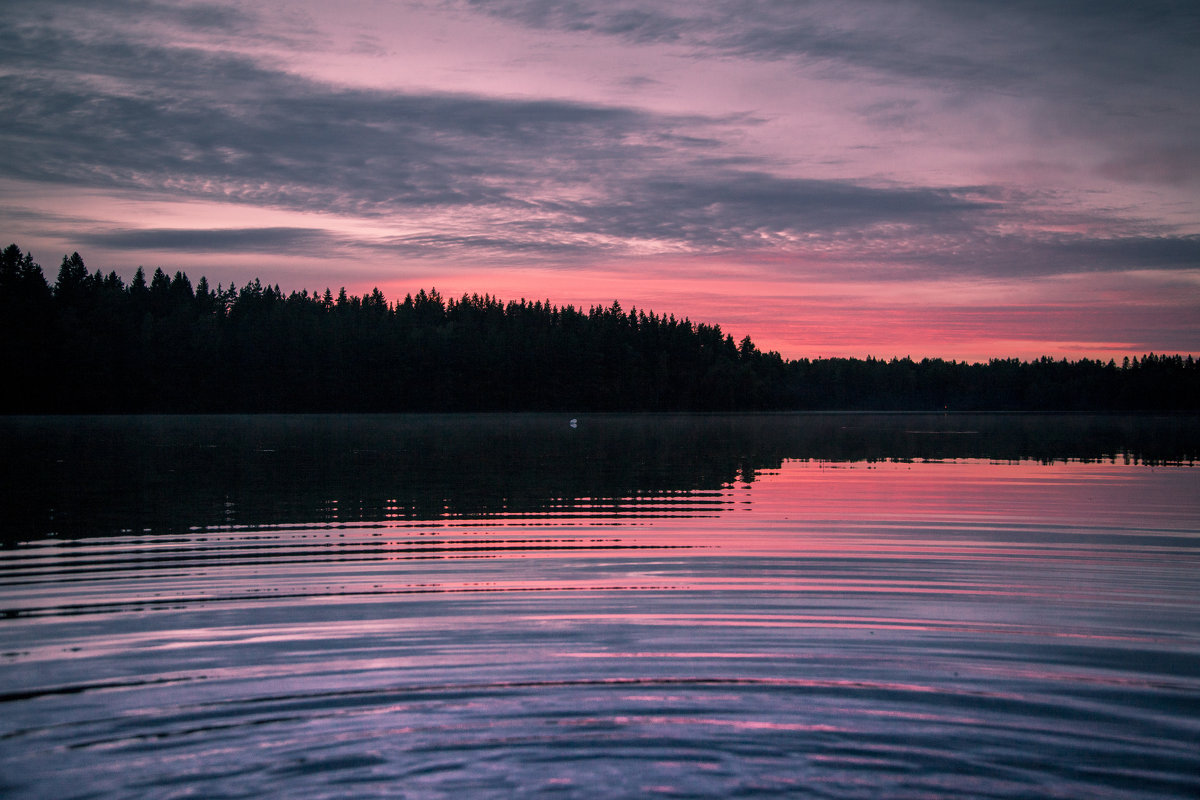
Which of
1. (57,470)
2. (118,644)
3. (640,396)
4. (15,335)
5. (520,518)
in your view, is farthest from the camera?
(640,396)

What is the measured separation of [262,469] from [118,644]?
2615 centimetres

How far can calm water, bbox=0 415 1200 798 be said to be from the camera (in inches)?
255

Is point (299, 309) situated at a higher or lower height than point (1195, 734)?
higher

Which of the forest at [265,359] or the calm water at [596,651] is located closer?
the calm water at [596,651]

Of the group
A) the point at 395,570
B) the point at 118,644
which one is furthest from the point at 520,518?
the point at 118,644

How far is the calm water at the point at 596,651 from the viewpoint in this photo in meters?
6.46

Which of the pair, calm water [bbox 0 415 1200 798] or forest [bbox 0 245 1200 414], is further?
forest [bbox 0 245 1200 414]

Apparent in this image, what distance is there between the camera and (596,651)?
9547 mm

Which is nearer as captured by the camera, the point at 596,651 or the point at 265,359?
the point at 596,651

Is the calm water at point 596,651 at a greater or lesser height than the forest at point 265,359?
lesser

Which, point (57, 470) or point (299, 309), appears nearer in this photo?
point (57, 470)

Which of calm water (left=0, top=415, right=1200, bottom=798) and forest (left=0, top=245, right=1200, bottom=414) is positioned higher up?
forest (left=0, top=245, right=1200, bottom=414)

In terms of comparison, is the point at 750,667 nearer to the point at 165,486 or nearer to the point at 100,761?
the point at 100,761

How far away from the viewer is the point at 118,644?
989 centimetres
